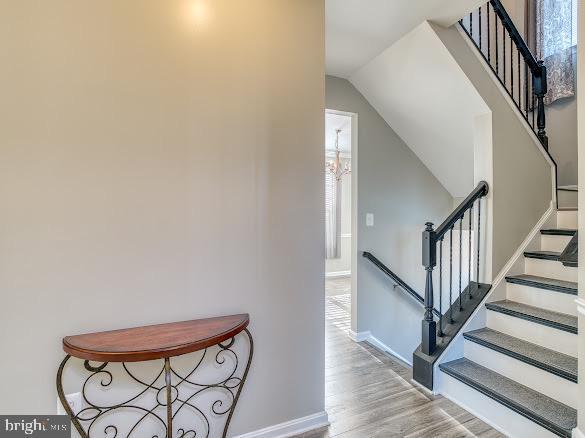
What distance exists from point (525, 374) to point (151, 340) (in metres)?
2.18

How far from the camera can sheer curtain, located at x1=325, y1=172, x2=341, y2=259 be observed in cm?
652

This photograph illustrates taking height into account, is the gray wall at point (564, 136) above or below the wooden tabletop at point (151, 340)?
above

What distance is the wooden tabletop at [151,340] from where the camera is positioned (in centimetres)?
118

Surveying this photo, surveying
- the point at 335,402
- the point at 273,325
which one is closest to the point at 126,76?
the point at 273,325

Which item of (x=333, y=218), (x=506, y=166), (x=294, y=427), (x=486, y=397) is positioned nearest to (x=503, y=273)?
(x=506, y=166)

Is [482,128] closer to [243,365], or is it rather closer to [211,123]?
[211,123]

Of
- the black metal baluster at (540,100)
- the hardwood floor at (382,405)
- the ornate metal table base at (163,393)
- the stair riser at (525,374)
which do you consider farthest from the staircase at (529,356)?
the ornate metal table base at (163,393)

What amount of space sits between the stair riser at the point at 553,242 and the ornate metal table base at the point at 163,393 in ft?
8.42

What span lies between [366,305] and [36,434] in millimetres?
2571

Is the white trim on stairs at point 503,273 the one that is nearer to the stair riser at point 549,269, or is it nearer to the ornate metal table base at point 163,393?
the stair riser at point 549,269

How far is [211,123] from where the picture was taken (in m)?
1.57

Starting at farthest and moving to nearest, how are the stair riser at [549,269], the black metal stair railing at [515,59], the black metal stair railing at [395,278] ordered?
1. the black metal stair railing at [395,278]
2. the black metal stair railing at [515,59]
3. the stair riser at [549,269]

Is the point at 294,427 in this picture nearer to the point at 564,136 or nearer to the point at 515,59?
the point at 564,136

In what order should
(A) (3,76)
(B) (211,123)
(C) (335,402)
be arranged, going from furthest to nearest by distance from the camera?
(C) (335,402)
(B) (211,123)
(A) (3,76)
